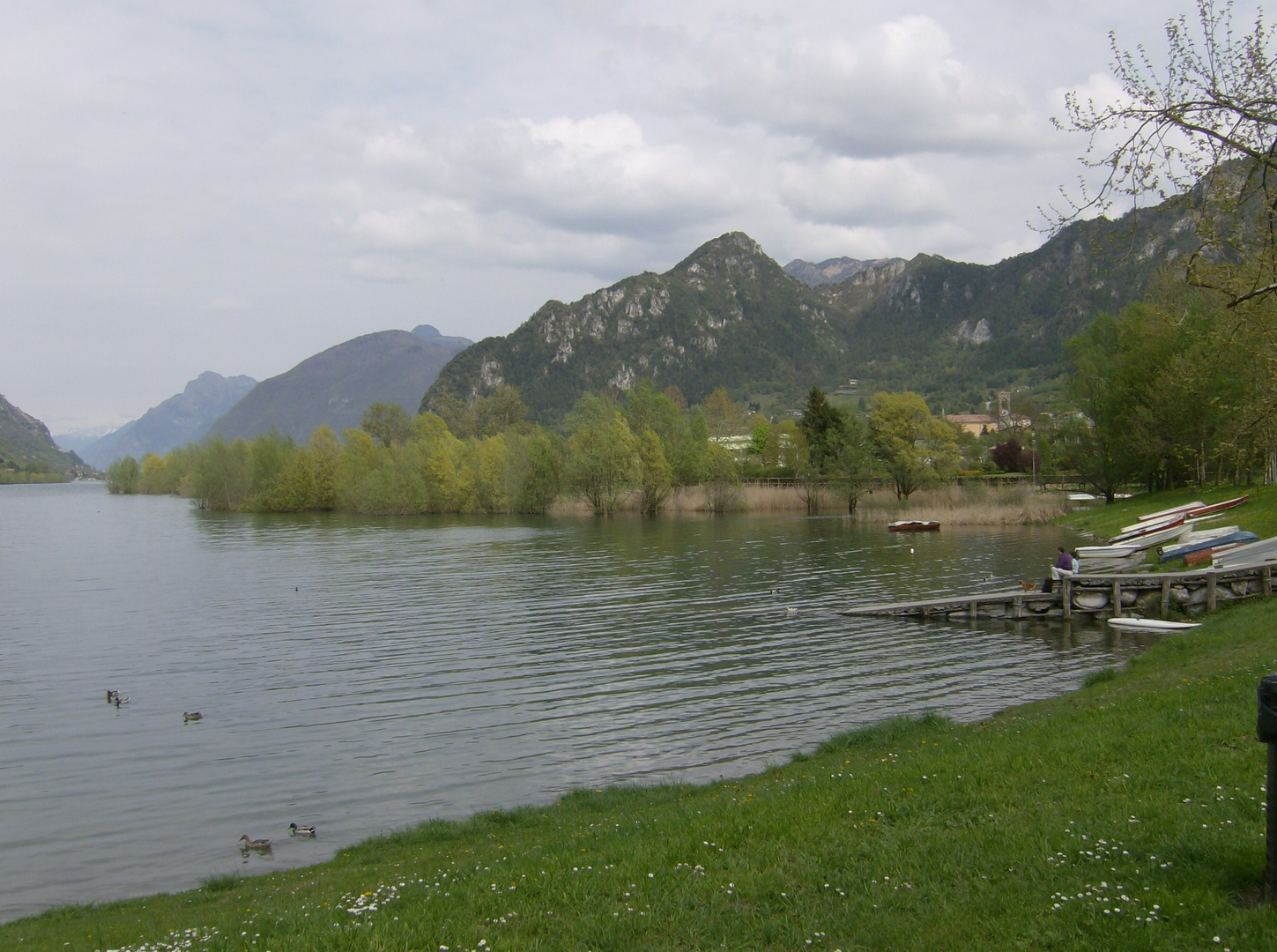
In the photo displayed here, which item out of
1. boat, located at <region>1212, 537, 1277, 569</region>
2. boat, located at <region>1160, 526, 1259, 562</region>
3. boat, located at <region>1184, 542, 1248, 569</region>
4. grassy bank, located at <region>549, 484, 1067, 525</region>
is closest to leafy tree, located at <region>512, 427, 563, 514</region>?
grassy bank, located at <region>549, 484, 1067, 525</region>

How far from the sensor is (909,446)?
9156cm

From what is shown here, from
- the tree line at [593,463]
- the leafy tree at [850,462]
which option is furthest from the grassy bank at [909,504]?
the leafy tree at [850,462]

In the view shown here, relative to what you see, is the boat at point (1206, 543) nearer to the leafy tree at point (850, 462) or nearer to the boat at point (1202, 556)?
the boat at point (1202, 556)

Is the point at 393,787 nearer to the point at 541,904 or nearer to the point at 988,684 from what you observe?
the point at 541,904

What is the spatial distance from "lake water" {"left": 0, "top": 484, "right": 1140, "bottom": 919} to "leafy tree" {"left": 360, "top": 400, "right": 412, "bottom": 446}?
390 ft

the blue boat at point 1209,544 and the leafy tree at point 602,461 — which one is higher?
the leafy tree at point 602,461

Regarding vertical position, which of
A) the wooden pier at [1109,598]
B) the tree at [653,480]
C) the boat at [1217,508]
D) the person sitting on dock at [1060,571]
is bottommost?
the wooden pier at [1109,598]

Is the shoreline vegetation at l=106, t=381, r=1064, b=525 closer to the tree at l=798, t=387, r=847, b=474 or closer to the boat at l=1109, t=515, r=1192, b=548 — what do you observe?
the tree at l=798, t=387, r=847, b=474

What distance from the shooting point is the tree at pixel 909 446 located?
299 ft

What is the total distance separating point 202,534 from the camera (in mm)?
88750

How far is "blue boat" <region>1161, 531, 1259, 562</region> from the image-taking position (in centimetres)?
3590

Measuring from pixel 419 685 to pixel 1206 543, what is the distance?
108 ft

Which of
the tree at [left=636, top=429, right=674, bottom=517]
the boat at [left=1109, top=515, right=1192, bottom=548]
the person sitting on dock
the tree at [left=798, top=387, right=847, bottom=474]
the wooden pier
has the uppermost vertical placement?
the tree at [left=798, top=387, right=847, bottom=474]

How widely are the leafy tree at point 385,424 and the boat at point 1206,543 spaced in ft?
497
